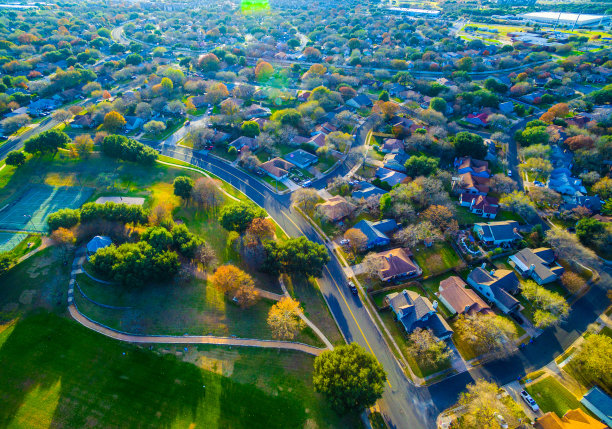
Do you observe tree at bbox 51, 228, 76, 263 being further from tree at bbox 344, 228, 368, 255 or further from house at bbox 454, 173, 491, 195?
house at bbox 454, 173, 491, 195

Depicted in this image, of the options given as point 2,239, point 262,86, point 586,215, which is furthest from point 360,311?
point 262,86

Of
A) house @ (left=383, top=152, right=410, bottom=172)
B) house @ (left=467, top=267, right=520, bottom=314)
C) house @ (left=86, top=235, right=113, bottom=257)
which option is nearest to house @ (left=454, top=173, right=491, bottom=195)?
house @ (left=383, top=152, right=410, bottom=172)

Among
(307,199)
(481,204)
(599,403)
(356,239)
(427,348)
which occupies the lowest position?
(599,403)

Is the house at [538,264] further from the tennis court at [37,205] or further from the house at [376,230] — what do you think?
the tennis court at [37,205]


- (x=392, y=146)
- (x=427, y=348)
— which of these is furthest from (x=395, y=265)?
(x=392, y=146)

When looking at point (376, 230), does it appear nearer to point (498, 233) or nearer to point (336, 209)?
point (336, 209)

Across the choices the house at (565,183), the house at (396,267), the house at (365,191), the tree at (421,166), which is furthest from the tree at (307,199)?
the house at (565,183)

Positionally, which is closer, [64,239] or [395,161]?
[64,239]
